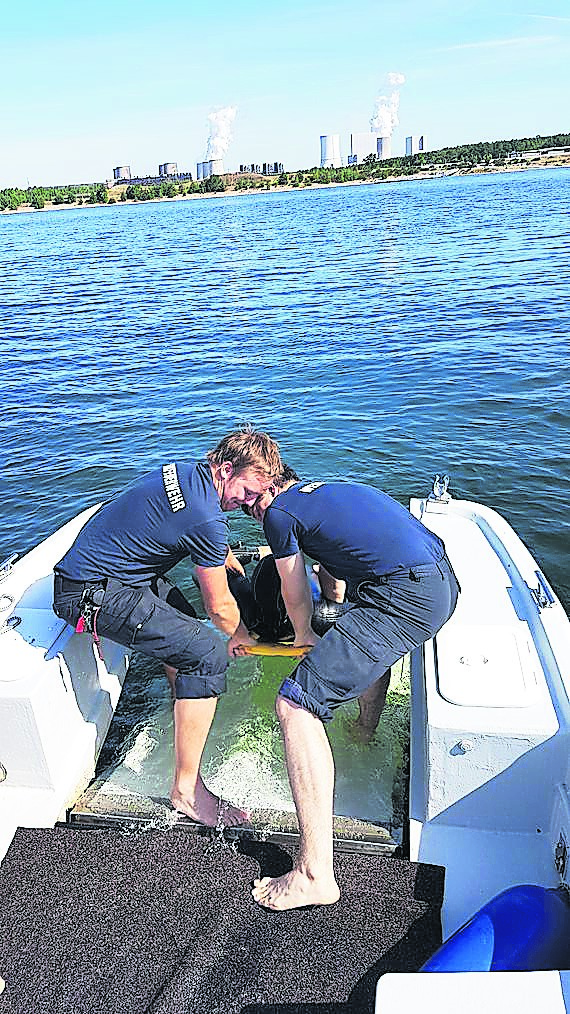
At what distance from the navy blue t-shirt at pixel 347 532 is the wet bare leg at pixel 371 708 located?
0.86 m

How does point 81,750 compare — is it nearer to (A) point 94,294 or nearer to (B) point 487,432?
(B) point 487,432

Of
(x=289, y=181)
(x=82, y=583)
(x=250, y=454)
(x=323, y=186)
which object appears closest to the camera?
(x=250, y=454)

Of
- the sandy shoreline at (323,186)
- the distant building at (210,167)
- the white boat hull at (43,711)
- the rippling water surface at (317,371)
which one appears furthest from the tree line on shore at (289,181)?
the white boat hull at (43,711)

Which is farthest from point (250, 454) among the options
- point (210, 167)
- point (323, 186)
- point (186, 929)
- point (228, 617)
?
point (210, 167)

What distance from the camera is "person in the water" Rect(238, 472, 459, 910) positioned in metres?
2.50

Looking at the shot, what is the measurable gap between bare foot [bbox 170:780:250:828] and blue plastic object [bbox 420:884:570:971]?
1063 mm

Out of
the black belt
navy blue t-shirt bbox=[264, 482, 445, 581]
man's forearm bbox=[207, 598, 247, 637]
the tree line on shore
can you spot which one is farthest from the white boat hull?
the tree line on shore

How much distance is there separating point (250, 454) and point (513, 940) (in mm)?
1689

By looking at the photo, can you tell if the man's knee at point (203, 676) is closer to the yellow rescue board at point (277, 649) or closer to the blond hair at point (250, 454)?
the yellow rescue board at point (277, 649)

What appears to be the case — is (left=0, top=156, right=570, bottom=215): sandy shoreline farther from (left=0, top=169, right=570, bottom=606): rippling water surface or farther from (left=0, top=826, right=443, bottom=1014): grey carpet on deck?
(left=0, top=826, right=443, bottom=1014): grey carpet on deck

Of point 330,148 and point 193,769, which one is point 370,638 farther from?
point 330,148

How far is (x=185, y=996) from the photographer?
2.28 m

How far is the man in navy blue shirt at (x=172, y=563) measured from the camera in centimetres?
276

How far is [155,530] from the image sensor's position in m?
2.77
